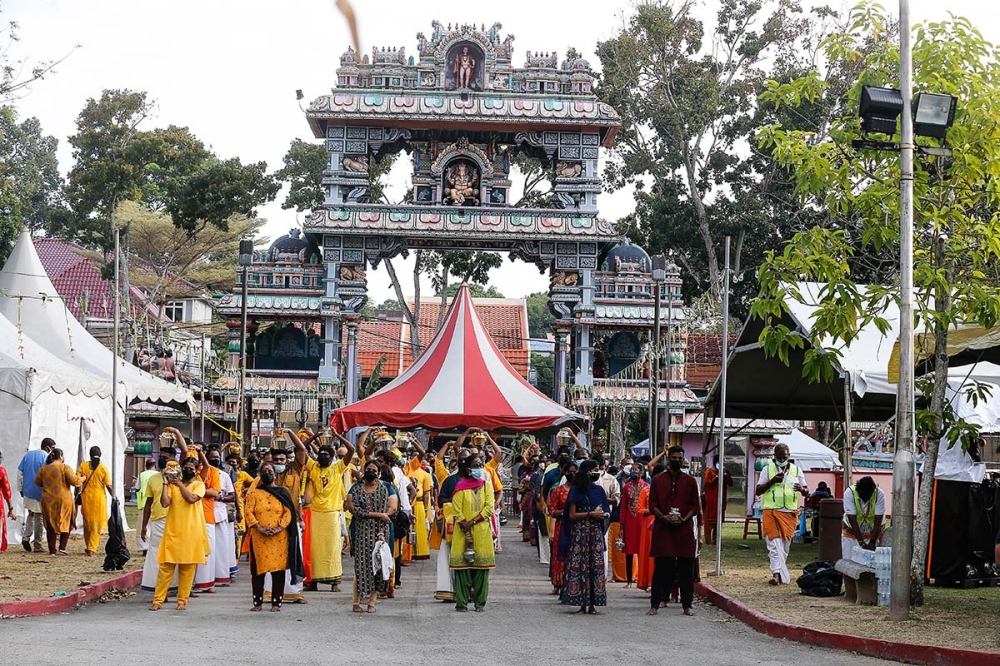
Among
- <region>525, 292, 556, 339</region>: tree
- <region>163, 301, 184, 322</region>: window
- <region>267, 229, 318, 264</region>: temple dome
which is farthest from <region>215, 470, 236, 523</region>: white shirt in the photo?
<region>525, 292, 556, 339</region>: tree

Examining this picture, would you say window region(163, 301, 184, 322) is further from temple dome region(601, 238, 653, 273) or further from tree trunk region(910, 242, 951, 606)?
tree trunk region(910, 242, 951, 606)

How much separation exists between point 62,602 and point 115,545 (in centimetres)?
346

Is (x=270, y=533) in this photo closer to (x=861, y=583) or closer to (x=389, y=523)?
(x=389, y=523)

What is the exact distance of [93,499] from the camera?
20250 millimetres

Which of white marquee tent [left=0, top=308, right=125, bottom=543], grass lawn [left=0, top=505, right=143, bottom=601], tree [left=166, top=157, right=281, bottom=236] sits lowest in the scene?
grass lawn [left=0, top=505, right=143, bottom=601]

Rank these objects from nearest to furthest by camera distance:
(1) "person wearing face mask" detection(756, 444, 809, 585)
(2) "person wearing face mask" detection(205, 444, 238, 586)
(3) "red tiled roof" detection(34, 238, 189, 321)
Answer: (2) "person wearing face mask" detection(205, 444, 238, 586), (1) "person wearing face mask" detection(756, 444, 809, 585), (3) "red tiled roof" detection(34, 238, 189, 321)

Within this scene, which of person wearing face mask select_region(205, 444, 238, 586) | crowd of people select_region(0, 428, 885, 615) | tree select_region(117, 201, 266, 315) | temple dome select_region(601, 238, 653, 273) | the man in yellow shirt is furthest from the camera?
tree select_region(117, 201, 266, 315)

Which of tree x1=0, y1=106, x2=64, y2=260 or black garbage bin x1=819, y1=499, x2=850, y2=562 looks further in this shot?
tree x1=0, y1=106, x2=64, y2=260

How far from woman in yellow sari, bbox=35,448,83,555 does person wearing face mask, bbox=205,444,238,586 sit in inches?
173

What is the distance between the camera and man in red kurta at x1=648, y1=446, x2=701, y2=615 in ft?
47.4

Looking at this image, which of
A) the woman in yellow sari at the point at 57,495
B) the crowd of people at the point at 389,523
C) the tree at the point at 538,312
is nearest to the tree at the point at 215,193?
the woman in yellow sari at the point at 57,495

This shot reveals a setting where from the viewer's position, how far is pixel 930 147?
1306 centimetres

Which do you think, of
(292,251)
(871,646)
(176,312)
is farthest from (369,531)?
(176,312)

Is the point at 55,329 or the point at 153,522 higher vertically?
the point at 55,329
